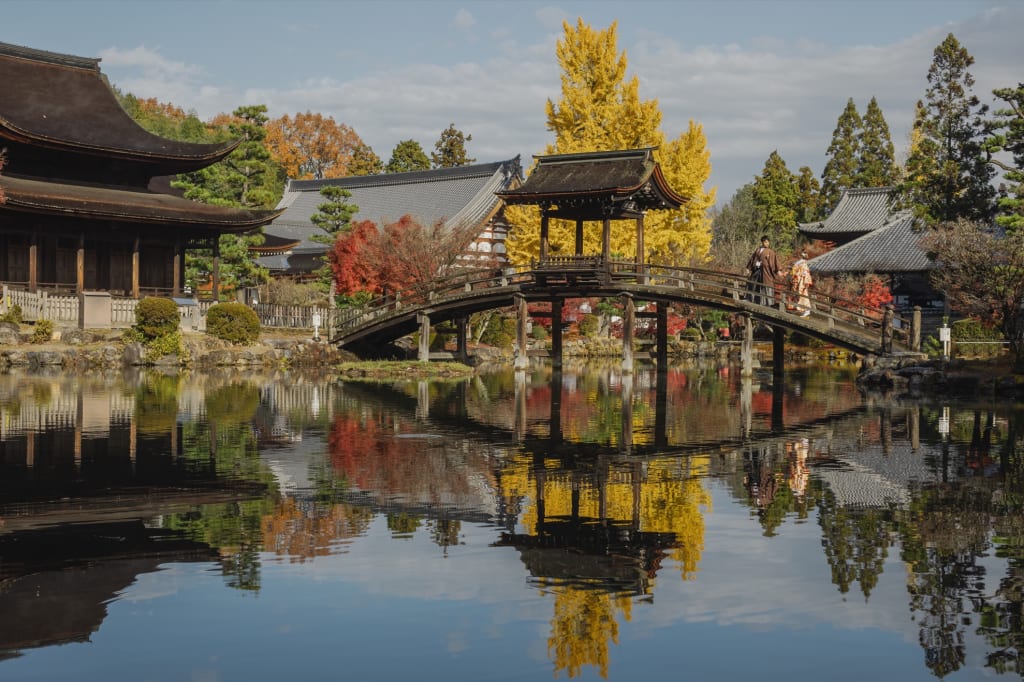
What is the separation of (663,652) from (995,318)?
27.7 metres

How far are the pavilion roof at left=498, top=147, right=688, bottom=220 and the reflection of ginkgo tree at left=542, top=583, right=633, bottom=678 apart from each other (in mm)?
27784

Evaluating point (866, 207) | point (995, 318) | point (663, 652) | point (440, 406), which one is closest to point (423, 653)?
point (663, 652)

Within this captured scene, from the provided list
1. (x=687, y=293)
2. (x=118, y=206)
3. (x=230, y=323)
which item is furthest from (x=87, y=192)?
(x=687, y=293)

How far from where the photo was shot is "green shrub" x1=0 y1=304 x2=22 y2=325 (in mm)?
39000

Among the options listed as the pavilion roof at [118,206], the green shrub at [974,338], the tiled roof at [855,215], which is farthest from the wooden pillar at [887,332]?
the tiled roof at [855,215]

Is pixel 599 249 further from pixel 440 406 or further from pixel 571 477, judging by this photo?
pixel 571 477

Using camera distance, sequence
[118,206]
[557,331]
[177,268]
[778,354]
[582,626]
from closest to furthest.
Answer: [582,626], [778,354], [118,206], [557,331], [177,268]

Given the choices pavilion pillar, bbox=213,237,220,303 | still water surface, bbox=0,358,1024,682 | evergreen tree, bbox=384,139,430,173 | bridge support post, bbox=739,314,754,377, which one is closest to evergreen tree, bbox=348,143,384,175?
evergreen tree, bbox=384,139,430,173

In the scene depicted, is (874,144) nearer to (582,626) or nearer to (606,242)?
(606,242)

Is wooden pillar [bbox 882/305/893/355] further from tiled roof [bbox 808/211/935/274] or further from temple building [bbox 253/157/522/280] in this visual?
temple building [bbox 253/157/522/280]

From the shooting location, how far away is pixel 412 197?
234ft

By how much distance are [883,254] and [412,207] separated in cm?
2942

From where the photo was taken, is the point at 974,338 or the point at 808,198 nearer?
the point at 974,338

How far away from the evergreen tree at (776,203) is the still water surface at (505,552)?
52.5 m
